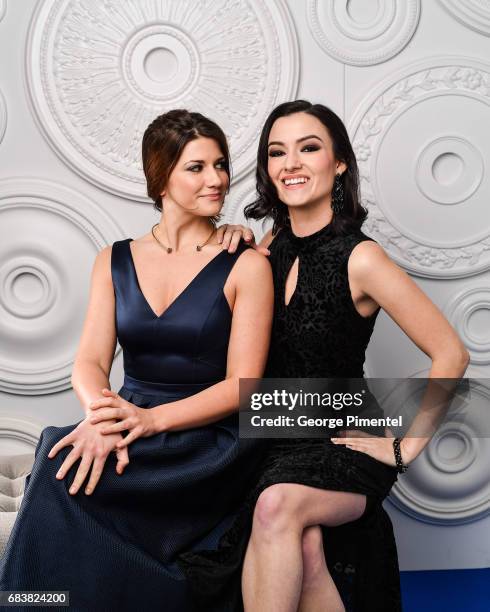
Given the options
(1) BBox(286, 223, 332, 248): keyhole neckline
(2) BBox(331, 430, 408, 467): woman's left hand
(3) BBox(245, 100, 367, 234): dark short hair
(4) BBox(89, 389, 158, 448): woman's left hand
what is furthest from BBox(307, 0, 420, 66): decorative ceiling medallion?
(4) BBox(89, 389, 158, 448): woman's left hand

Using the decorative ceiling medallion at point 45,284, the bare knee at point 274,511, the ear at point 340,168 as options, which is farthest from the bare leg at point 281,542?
the decorative ceiling medallion at point 45,284

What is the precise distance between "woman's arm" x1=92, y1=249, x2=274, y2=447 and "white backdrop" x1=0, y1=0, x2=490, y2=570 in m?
0.89

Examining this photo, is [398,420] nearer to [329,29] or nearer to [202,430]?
[202,430]

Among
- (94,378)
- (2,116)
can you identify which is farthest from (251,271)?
(2,116)

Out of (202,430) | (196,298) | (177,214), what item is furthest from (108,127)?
(202,430)

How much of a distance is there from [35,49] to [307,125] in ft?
4.01

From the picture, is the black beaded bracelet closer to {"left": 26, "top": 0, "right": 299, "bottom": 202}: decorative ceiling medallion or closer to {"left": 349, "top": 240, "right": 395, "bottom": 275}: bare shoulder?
{"left": 349, "top": 240, "right": 395, "bottom": 275}: bare shoulder

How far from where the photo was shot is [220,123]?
294 centimetres

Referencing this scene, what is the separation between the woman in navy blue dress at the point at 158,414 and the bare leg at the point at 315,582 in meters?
0.23

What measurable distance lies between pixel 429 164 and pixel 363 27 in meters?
0.59

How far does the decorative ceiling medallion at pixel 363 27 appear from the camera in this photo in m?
2.94

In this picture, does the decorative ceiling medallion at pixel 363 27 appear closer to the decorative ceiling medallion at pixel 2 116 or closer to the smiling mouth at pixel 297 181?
the smiling mouth at pixel 297 181

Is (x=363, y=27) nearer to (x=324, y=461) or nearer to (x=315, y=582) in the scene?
(x=324, y=461)

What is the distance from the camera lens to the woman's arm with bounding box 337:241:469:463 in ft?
6.71
